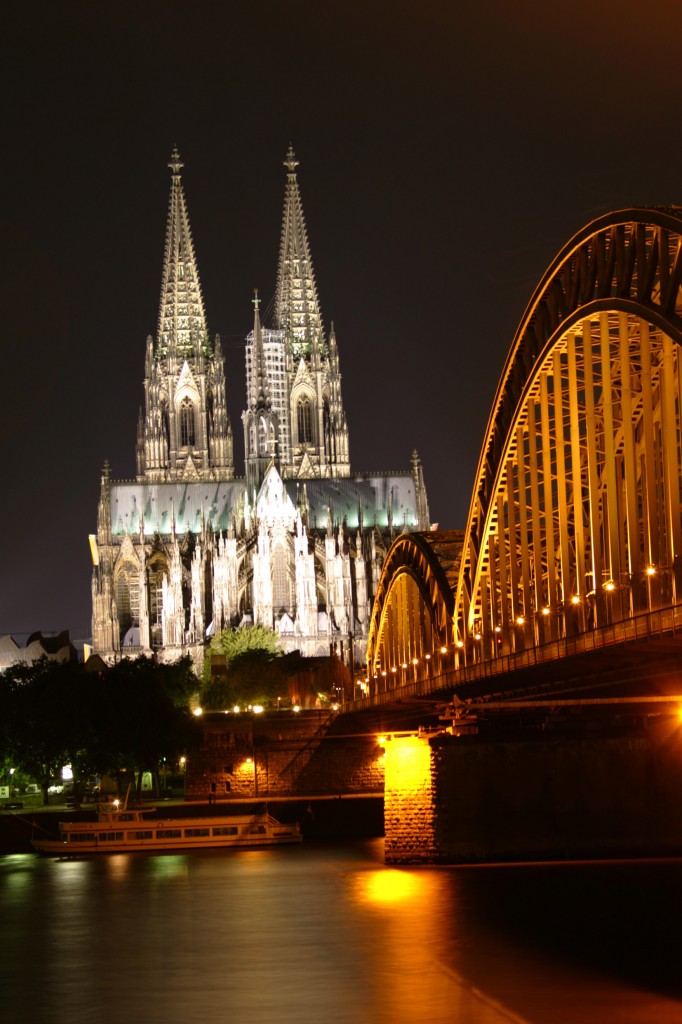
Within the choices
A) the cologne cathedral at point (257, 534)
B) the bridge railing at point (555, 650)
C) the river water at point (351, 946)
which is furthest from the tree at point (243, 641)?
the river water at point (351, 946)

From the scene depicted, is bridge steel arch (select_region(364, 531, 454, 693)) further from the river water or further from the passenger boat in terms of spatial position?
the river water

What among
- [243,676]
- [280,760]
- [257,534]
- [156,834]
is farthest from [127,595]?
[156,834]

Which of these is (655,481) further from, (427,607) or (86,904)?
(427,607)

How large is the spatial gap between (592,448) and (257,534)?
130199 millimetres

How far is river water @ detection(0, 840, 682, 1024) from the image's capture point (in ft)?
125

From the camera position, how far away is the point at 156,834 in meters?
86.0

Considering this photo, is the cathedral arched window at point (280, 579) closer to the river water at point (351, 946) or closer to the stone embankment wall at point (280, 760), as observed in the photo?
the stone embankment wall at point (280, 760)

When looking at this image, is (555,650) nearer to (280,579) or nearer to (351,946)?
(351,946)

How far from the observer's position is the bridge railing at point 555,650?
38.3 m

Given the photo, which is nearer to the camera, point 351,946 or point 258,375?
point 351,946

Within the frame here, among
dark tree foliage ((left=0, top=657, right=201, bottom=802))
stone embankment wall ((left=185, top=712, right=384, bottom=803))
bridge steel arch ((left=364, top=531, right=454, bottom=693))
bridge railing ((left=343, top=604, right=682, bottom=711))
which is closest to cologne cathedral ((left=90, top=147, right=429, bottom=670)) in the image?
dark tree foliage ((left=0, top=657, right=201, bottom=802))

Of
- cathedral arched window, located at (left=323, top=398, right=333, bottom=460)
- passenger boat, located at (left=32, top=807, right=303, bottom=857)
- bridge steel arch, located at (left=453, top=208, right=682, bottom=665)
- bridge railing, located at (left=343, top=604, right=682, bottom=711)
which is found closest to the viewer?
bridge railing, located at (left=343, top=604, right=682, bottom=711)

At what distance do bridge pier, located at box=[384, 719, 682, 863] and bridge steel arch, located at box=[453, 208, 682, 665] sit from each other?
143 inches

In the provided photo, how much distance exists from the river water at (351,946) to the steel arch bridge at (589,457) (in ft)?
23.2
